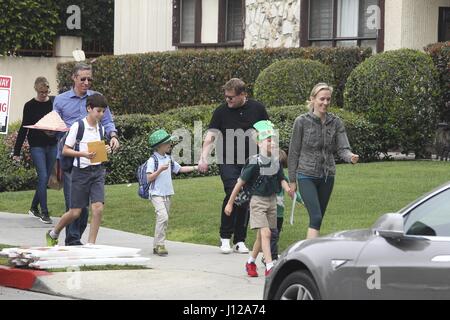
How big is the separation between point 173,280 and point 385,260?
408cm

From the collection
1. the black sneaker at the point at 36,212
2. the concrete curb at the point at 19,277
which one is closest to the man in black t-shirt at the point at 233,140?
the concrete curb at the point at 19,277

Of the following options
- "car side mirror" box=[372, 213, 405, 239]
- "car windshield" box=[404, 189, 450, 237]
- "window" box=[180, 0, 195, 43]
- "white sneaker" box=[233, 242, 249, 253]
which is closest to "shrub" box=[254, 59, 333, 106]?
"window" box=[180, 0, 195, 43]

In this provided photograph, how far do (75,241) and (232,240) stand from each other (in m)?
2.11

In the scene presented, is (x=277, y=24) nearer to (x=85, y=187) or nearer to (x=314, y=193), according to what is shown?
(x=85, y=187)

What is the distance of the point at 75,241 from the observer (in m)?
12.9

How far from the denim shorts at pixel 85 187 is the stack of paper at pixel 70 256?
59cm

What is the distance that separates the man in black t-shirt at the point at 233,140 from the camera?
1295cm

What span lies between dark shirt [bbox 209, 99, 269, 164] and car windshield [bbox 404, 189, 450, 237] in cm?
544

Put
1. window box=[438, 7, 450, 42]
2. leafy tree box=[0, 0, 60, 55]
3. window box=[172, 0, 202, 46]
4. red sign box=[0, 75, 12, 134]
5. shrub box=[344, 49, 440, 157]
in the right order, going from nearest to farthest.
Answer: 1. red sign box=[0, 75, 12, 134]
2. shrub box=[344, 49, 440, 157]
3. window box=[438, 7, 450, 42]
4. window box=[172, 0, 202, 46]
5. leafy tree box=[0, 0, 60, 55]

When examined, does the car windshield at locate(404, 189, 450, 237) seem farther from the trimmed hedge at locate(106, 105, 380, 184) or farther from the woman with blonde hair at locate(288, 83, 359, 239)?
the trimmed hedge at locate(106, 105, 380, 184)

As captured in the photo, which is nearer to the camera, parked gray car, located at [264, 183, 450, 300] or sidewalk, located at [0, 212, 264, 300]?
parked gray car, located at [264, 183, 450, 300]

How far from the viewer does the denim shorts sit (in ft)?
40.5

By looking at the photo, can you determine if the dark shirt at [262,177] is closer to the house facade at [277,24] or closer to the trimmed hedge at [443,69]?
the trimmed hedge at [443,69]

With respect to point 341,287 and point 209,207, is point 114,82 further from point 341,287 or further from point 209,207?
point 341,287
